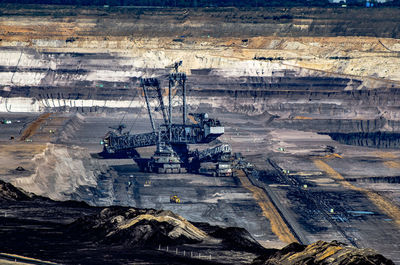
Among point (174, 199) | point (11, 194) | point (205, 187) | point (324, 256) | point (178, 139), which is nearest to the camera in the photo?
point (324, 256)

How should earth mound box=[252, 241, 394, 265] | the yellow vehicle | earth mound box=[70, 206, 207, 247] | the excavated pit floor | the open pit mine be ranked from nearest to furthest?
earth mound box=[252, 241, 394, 265] → the open pit mine → earth mound box=[70, 206, 207, 247] → the excavated pit floor → the yellow vehicle

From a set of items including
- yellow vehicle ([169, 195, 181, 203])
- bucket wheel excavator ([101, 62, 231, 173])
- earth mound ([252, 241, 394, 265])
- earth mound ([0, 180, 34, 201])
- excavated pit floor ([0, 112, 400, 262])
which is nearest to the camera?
earth mound ([252, 241, 394, 265])

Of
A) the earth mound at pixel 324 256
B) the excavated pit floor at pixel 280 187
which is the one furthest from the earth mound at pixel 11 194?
the earth mound at pixel 324 256

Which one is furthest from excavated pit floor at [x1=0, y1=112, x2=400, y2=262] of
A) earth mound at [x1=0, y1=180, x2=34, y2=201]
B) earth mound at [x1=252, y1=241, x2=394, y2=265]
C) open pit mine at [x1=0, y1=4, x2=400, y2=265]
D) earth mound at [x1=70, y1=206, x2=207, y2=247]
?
earth mound at [x1=252, y1=241, x2=394, y2=265]

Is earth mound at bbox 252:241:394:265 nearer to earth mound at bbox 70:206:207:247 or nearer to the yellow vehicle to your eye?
earth mound at bbox 70:206:207:247

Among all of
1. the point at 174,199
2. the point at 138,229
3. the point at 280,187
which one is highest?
the point at 138,229

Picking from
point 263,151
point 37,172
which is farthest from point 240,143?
point 37,172

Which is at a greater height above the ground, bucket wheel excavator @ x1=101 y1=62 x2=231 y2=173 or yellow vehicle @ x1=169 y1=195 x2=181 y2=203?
bucket wheel excavator @ x1=101 y1=62 x2=231 y2=173

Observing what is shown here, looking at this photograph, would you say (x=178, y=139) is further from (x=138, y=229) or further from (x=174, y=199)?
(x=138, y=229)

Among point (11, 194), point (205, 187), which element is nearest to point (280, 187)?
point (205, 187)
